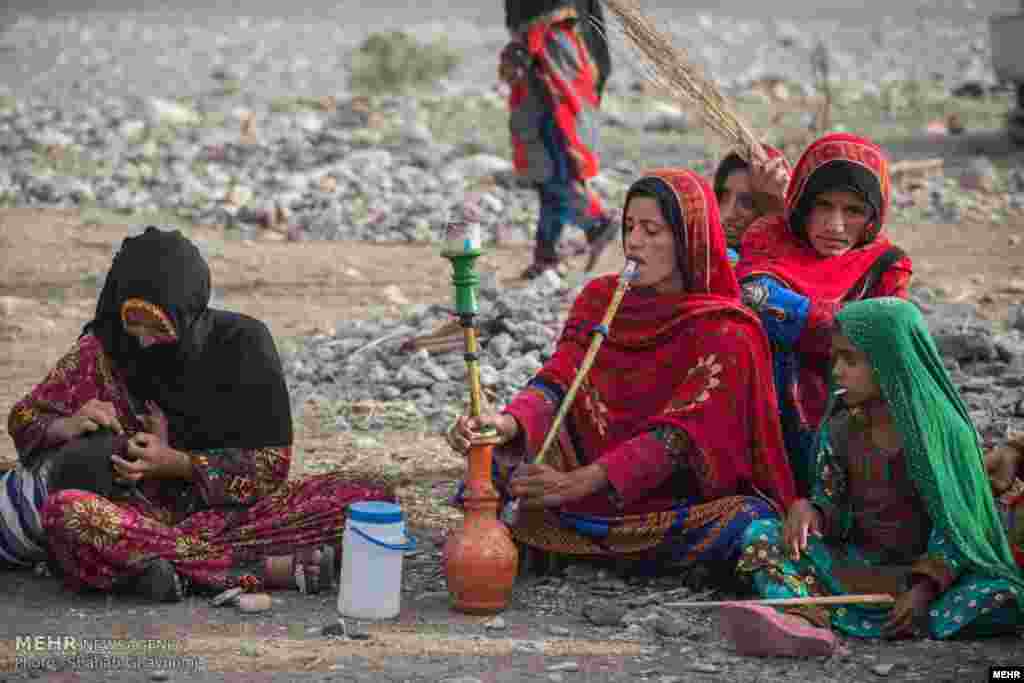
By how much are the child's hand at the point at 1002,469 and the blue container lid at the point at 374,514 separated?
1510 mm

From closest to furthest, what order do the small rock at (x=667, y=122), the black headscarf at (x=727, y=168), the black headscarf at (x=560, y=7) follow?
the black headscarf at (x=727, y=168)
the black headscarf at (x=560, y=7)
the small rock at (x=667, y=122)

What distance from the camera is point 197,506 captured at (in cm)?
449

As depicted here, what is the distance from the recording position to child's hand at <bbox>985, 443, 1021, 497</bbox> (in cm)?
412

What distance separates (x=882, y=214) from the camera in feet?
15.6

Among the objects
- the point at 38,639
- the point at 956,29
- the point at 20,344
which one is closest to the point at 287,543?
the point at 38,639

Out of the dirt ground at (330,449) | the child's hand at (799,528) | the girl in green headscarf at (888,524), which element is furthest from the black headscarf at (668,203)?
the dirt ground at (330,449)

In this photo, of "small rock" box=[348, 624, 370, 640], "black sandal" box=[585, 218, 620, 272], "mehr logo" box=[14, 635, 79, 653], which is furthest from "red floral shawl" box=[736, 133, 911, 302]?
"black sandal" box=[585, 218, 620, 272]

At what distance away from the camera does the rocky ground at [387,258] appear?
3.90 metres

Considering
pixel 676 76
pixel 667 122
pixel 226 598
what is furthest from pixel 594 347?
pixel 667 122

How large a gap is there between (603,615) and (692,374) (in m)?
0.69

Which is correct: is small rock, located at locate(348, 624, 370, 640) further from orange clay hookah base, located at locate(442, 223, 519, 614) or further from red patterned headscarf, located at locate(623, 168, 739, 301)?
red patterned headscarf, located at locate(623, 168, 739, 301)

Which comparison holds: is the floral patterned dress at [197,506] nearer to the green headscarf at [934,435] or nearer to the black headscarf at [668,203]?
the black headscarf at [668,203]

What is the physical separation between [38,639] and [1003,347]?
4146mm

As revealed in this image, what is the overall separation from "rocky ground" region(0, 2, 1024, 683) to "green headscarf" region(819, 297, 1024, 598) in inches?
10.4
